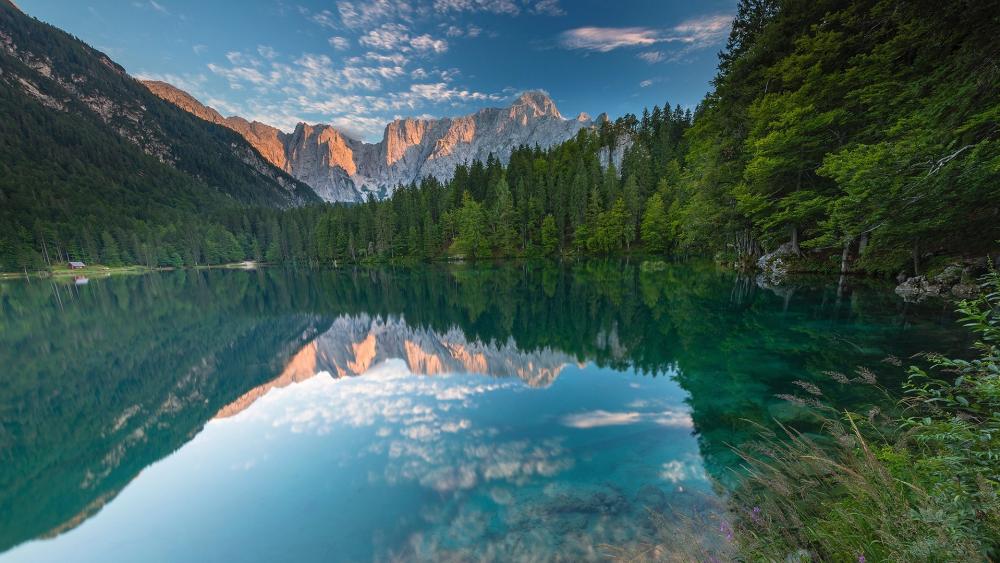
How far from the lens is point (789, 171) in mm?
25062

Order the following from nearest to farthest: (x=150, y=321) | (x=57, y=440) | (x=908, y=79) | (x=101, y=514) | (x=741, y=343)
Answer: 1. (x=101, y=514)
2. (x=57, y=440)
3. (x=741, y=343)
4. (x=908, y=79)
5. (x=150, y=321)

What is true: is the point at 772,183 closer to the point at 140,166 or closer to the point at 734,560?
the point at 734,560

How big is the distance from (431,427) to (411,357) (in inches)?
304

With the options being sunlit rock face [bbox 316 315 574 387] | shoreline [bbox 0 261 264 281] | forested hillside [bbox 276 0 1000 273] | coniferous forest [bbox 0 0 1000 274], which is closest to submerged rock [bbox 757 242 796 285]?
forested hillside [bbox 276 0 1000 273]

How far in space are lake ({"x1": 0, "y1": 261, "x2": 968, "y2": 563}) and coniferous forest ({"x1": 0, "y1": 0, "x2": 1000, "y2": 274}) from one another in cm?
438

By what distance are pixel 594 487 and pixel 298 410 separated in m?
9.75

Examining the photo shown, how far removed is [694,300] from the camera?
23.6 metres

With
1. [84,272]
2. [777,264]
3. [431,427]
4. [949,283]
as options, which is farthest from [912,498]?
[84,272]

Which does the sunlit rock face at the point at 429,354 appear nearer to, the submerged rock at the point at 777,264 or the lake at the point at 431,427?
the lake at the point at 431,427

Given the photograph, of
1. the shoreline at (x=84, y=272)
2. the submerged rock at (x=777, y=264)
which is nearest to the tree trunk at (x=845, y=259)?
the submerged rock at (x=777, y=264)

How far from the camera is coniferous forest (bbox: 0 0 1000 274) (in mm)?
12688

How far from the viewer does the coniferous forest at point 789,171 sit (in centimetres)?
1269

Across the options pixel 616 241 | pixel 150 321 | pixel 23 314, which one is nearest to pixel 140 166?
pixel 23 314

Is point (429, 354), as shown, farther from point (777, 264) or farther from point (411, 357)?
point (777, 264)
